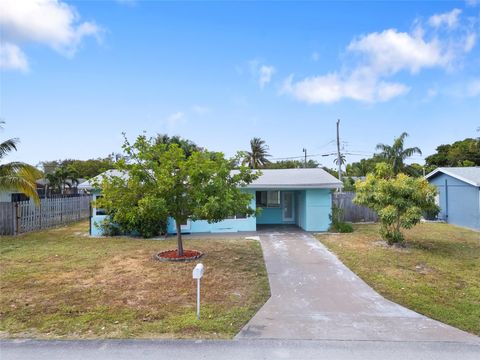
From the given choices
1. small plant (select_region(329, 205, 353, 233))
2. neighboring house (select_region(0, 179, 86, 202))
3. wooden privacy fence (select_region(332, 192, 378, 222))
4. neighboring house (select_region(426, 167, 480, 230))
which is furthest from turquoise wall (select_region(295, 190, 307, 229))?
neighboring house (select_region(0, 179, 86, 202))

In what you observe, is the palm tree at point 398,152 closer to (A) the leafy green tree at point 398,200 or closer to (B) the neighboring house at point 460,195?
(B) the neighboring house at point 460,195

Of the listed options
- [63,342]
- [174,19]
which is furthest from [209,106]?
[63,342]

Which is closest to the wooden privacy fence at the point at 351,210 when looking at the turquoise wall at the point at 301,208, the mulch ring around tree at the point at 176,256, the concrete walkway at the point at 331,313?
the turquoise wall at the point at 301,208

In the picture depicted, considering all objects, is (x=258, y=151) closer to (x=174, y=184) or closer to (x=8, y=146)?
(x=8, y=146)

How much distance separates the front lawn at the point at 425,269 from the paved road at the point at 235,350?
3.80 feet

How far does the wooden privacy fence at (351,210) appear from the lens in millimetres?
18781

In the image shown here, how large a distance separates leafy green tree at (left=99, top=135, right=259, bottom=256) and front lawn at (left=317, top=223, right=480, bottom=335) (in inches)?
155

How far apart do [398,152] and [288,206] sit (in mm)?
18750

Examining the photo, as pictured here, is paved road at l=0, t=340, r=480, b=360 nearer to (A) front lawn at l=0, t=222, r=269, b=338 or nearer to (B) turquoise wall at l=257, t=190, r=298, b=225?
(A) front lawn at l=0, t=222, r=269, b=338

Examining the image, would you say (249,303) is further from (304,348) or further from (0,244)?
(0,244)

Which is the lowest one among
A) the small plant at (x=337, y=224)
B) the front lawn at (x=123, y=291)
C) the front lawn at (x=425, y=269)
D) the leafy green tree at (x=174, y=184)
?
the front lawn at (x=425, y=269)

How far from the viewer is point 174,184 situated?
909 centimetres

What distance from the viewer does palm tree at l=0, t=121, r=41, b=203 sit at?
1402 centimetres

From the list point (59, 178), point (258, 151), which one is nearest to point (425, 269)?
point (59, 178)
